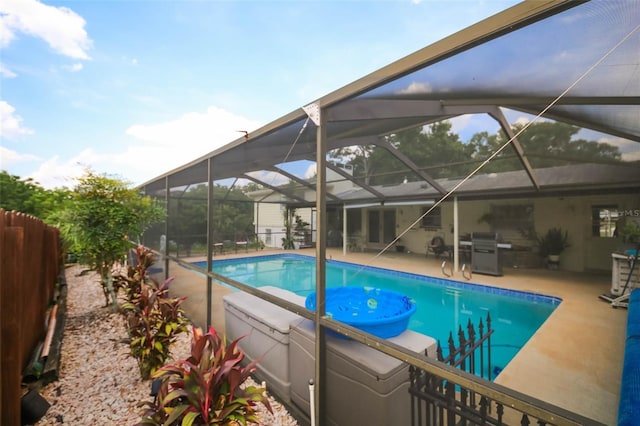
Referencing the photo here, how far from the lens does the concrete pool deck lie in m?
2.47

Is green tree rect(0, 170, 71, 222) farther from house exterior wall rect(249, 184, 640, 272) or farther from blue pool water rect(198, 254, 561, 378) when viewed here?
house exterior wall rect(249, 184, 640, 272)

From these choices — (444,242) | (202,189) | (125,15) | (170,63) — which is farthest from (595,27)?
(170,63)

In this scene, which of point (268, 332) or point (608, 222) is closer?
point (268, 332)

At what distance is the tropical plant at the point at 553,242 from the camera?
746cm

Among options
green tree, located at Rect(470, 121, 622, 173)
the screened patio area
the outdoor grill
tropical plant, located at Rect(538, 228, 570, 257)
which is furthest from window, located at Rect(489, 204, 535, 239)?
green tree, located at Rect(470, 121, 622, 173)

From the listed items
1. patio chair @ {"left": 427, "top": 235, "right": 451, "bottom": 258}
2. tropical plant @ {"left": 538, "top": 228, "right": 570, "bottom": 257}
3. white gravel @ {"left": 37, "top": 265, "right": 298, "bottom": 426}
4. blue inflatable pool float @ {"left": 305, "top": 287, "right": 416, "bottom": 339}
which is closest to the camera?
blue inflatable pool float @ {"left": 305, "top": 287, "right": 416, "bottom": 339}

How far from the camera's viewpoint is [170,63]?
25.9ft

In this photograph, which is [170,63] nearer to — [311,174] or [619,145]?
[311,174]

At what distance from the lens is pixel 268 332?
2521 millimetres

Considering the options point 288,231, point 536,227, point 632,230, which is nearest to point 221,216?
point 288,231

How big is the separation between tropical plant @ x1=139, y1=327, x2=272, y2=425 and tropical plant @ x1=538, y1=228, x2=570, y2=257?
8813mm

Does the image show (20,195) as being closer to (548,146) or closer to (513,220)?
(548,146)

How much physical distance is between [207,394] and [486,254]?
27.5 ft

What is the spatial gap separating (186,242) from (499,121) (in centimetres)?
508
